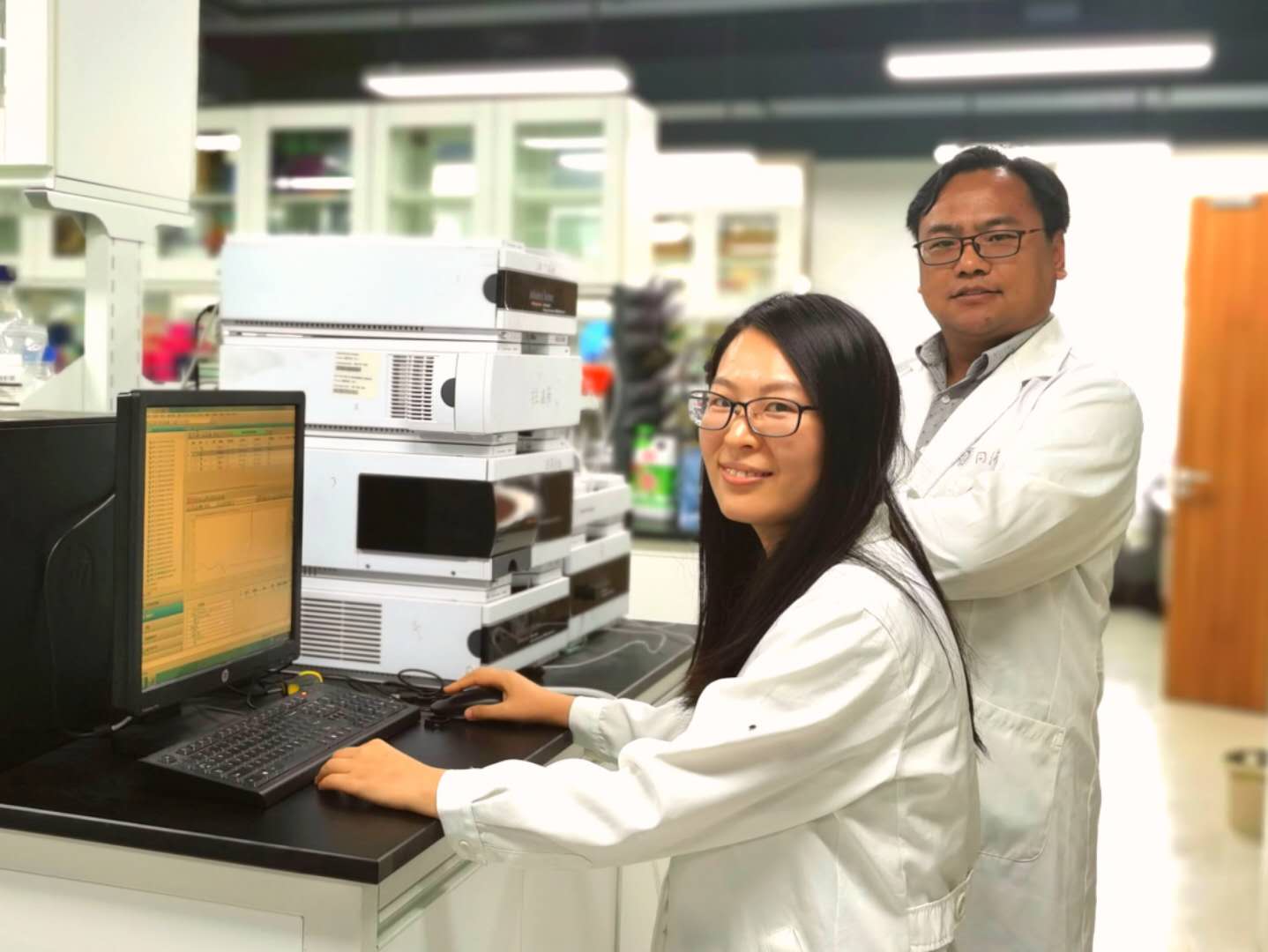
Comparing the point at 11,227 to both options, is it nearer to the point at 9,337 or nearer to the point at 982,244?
the point at 9,337

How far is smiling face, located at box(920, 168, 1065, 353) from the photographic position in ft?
6.36

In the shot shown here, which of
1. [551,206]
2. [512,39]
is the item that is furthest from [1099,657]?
[512,39]

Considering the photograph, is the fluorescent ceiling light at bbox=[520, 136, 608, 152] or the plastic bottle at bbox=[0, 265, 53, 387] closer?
the plastic bottle at bbox=[0, 265, 53, 387]

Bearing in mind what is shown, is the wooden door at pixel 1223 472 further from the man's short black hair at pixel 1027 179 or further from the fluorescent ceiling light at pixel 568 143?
the man's short black hair at pixel 1027 179

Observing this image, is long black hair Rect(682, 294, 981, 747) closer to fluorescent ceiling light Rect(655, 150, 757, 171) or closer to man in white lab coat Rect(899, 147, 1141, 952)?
man in white lab coat Rect(899, 147, 1141, 952)

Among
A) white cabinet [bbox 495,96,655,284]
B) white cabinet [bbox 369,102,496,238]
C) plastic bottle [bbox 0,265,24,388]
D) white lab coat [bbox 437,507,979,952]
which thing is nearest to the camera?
white lab coat [bbox 437,507,979,952]

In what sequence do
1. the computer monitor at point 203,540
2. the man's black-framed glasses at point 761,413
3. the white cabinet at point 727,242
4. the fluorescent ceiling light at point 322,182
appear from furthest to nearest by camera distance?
1. the white cabinet at point 727,242
2. the fluorescent ceiling light at point 322,182
3. the computer monitor at point 203,540
4. the man's black-framed glasses at point 761,413

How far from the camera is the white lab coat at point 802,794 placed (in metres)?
1.19

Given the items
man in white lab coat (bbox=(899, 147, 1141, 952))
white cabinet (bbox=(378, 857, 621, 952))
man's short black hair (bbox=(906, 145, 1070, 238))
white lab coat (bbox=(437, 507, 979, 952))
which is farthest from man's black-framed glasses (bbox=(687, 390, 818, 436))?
man's short black hair (bbox=(906, 145, 1070, 238))

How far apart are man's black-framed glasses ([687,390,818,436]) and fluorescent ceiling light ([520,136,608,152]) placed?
381cm

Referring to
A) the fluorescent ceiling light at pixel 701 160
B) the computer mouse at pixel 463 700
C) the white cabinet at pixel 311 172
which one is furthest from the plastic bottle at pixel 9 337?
the fluorescent ceiling light at pixel 701 160

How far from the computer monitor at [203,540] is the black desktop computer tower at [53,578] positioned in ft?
0.48

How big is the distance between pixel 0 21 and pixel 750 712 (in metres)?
1.44

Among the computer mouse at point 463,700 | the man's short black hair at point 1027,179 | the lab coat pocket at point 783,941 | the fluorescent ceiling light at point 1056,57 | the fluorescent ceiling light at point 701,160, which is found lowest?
the lab coat pocket at point 783,941
